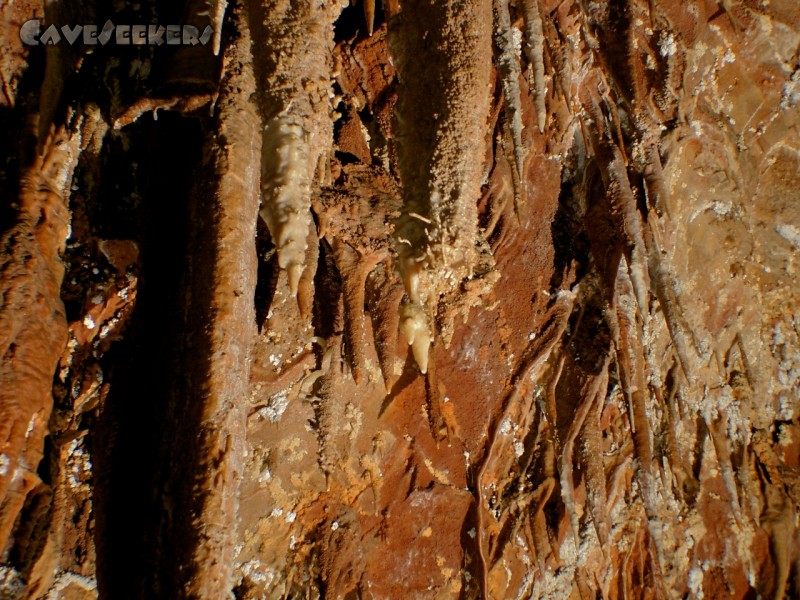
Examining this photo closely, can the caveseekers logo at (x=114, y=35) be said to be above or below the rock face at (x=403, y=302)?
above

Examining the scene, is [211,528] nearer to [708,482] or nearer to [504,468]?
[504,468]

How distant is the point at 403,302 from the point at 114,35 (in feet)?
4.23

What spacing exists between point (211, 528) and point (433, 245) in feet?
2.52

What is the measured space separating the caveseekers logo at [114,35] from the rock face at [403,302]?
0.09 ft

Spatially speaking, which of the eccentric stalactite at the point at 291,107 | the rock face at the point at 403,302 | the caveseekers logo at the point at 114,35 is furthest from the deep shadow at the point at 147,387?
the eccentric stalactite at the point at 291,107

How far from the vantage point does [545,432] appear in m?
2.36

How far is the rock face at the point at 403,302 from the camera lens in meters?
1.12

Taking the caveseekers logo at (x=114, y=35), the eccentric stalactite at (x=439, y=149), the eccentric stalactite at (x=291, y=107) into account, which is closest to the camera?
the eccentric stalactite at (x=291, y=107)

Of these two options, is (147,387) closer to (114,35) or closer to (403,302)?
(403,302)

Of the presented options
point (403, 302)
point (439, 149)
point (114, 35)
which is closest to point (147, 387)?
point (403, 302)

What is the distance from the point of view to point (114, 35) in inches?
59.1

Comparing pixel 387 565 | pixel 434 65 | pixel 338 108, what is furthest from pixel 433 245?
pixel 387 565

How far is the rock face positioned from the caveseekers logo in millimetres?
28

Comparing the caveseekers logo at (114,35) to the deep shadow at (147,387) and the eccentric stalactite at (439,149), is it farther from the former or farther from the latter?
the eccentric stalactite at (439,149)
